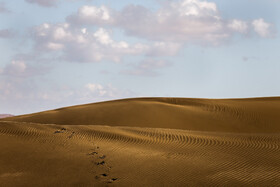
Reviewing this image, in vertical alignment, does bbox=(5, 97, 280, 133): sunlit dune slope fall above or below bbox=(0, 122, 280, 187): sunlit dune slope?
above

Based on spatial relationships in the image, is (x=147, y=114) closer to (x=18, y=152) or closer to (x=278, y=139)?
(x=278, y=139)

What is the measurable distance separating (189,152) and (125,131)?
4.13 meters

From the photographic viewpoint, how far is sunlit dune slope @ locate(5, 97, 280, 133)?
75.9 feet

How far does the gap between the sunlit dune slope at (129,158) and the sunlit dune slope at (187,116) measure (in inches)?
382

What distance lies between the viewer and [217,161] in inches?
373

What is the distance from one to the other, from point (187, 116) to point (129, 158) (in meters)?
15.2

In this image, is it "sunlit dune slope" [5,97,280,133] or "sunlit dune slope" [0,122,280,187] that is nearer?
"sunlit dune slope" [0,122,280,187]

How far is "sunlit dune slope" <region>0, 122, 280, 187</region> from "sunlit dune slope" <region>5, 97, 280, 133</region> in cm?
971

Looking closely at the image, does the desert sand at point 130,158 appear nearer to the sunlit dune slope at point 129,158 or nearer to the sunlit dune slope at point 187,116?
the sunlit dune slope at point 129,158

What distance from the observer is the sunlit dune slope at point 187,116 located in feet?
75.9

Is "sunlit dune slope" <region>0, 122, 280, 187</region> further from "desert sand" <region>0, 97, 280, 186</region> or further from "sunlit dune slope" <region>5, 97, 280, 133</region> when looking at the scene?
"sunlit dune slope" <region>5, 97, 280, 133</region>

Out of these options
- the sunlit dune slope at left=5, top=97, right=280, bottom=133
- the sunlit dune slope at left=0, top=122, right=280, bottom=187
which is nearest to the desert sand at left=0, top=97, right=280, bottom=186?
the sunlit dune slope at left=0, top=122, right=280, bottom=187

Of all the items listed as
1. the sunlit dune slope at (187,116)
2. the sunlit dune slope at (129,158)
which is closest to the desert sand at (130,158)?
the sunlit dune slope at (129,158)

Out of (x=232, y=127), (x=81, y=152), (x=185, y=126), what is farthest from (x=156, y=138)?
(x=232, y=127)
